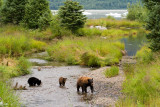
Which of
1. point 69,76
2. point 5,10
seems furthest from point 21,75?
point 5,10

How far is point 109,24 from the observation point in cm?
5178

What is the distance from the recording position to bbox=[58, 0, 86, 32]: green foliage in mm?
32844

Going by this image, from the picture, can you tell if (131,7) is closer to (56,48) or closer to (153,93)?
(56,48)

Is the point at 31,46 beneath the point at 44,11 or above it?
beneath

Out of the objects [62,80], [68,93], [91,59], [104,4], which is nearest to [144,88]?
[68,93]

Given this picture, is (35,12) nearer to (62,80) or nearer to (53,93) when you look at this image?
(62,80)

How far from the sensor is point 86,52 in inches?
752

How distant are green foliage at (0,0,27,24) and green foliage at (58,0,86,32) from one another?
718 centimetres

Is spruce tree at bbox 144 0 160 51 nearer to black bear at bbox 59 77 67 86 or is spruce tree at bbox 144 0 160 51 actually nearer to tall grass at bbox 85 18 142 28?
black bear at bbox 59 77 67 86

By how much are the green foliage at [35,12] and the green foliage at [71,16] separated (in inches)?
95.7

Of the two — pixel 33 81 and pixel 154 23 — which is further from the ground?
pixel 154 23

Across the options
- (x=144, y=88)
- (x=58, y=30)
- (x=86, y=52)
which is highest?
(x=144, y=88)

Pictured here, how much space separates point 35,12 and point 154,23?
22.9m

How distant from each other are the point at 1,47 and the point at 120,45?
9605 millimetres
